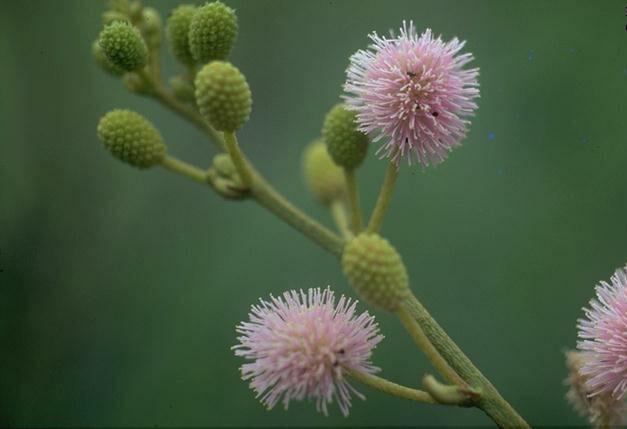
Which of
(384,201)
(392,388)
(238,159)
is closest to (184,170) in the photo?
(238,159)

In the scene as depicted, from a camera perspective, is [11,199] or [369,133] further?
[11,199]

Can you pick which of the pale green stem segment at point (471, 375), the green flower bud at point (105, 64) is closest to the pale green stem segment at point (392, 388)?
the pale green stem segment at point (471, 375)

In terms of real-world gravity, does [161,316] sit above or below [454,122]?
below

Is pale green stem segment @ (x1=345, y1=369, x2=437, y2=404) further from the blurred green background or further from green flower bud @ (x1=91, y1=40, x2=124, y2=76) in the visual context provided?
the blurred green background

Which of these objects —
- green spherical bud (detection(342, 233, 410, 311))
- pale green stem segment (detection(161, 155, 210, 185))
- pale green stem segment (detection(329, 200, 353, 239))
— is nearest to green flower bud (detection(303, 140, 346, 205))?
pale green stem segment (detection(329, 200, 353, 239))

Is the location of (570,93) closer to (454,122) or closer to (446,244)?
(446,244)

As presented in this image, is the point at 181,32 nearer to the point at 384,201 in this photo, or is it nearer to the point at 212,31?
the point at 212,31

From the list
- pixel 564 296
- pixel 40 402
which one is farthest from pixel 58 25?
pixel 564 296
